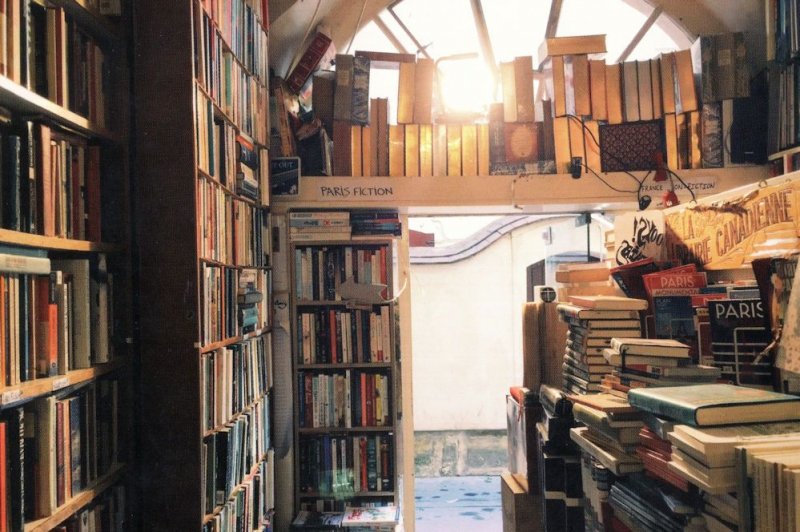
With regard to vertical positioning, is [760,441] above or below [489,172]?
below

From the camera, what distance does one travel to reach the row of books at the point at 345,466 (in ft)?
10.3

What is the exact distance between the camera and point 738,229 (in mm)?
1738

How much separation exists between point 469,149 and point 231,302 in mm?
1622

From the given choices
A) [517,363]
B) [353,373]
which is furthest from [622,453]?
[517,363]

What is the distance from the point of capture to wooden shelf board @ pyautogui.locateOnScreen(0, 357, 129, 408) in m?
1.16

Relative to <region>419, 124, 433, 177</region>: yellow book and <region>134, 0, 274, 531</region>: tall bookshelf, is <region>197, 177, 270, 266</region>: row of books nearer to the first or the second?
<region>134, 0, 274, 531</region>: tall bookshelf

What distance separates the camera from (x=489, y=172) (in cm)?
329

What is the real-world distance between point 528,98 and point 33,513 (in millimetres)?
2897

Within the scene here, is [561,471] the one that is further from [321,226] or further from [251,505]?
[321,226]

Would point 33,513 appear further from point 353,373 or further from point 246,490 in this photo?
point 353,373

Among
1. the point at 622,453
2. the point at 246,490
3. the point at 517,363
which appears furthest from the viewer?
the point at 517,363

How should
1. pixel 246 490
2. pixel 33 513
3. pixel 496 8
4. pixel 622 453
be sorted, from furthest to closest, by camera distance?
pixel 496 8 → pixel 246 490 → pixel 622 453 → pixel 33 513

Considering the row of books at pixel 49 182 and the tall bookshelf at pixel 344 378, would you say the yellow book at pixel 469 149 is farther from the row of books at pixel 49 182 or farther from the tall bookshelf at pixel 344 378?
the row of books at pixel 49 182

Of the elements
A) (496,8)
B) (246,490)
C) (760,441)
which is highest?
(496,8)
